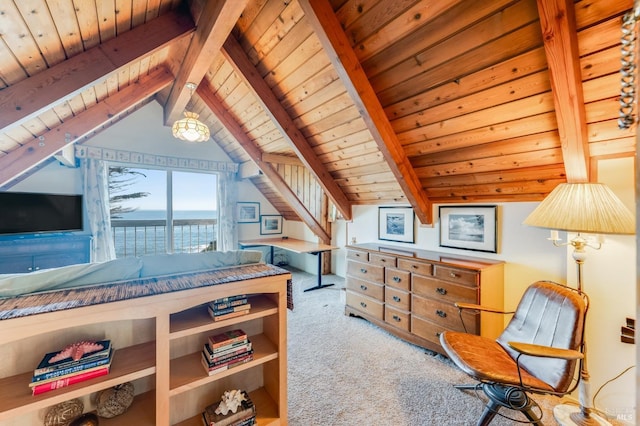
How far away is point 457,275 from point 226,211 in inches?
175

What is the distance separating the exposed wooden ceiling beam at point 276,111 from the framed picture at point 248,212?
262cm

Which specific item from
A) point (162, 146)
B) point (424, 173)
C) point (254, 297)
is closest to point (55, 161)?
point (162, 146)

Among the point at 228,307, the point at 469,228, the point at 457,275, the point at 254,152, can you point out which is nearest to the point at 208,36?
the point at 228,307

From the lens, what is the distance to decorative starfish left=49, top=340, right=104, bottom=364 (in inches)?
42.0

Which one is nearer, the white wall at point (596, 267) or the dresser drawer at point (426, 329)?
the white wall at point (596, 267)

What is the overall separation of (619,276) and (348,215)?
9.46 feet

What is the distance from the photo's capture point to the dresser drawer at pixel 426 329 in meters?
2.34

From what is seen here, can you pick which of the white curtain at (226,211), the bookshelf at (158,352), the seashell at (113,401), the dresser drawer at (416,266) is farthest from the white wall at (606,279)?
the white curtain at (226,211)

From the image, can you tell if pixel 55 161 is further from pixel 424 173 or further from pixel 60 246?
pixel 424 173

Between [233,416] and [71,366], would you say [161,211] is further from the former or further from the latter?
[233,416]

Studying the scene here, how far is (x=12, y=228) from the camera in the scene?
3156 millimetres

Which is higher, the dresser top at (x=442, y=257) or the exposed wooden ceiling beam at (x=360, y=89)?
the exposed wooden ceiling beam at (x=360, y=89)

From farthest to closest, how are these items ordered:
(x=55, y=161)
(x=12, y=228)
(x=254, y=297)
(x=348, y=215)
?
(x=348, y=215)
(x=55, y=161)
(x=12, y=228)
(x=254, y=297)

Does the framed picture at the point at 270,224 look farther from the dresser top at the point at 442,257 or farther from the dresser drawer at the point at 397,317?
the dresser drawer at the point at 397,317
